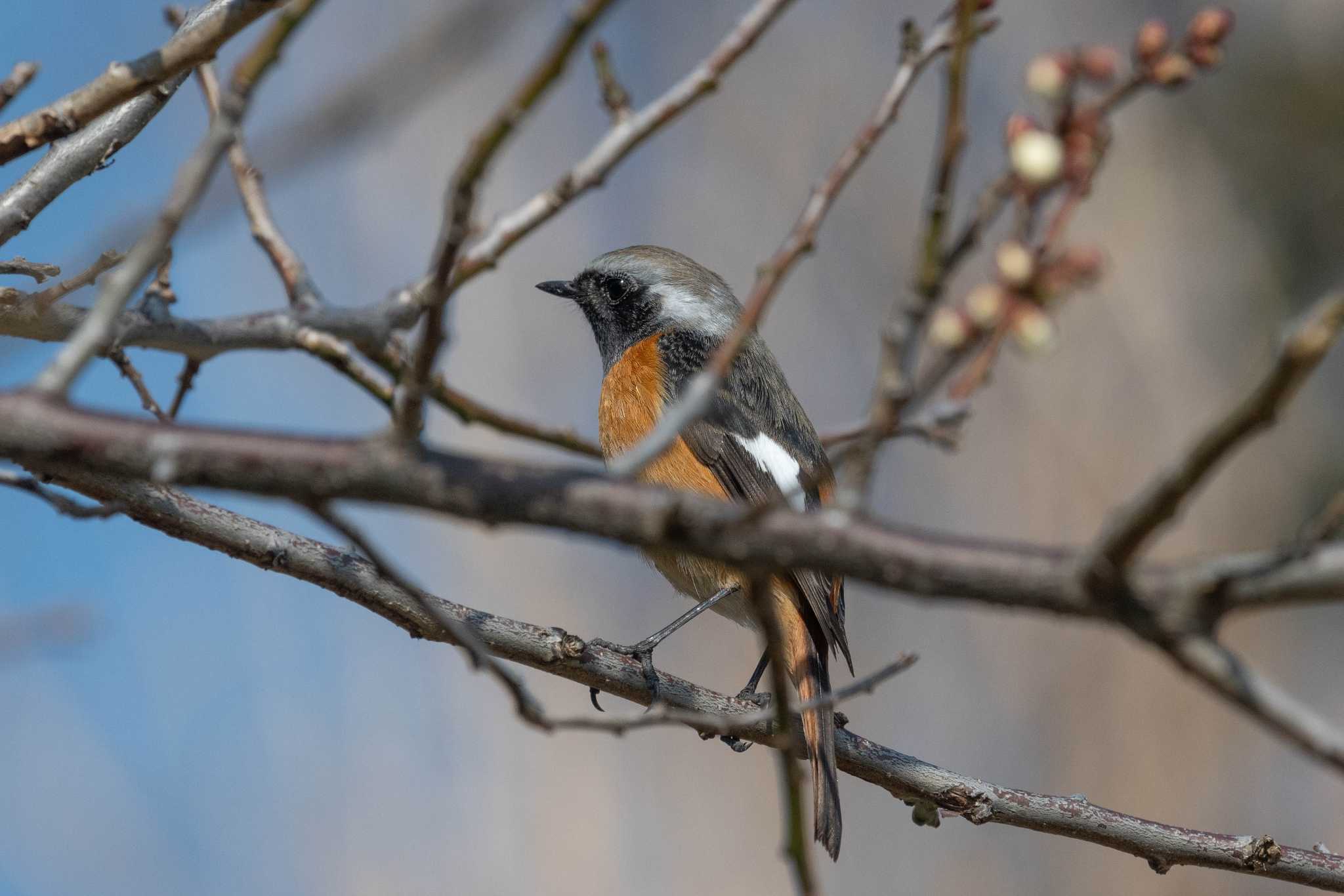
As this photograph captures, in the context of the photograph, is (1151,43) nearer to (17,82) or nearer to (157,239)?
(157,239)

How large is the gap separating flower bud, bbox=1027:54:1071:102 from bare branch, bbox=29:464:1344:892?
1.52 m

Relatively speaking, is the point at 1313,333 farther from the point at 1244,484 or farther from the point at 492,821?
the point at 1244,484

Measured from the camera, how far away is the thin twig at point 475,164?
1.26 meters

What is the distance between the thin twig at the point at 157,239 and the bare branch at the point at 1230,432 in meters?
0.96

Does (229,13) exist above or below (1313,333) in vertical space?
above

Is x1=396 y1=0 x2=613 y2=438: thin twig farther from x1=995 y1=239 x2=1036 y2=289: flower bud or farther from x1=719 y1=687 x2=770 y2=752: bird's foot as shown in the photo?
x1=719 y1=687 x2=770 y2=752: bird's foot

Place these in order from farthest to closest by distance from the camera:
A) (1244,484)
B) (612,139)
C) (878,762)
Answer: (1244,484)
(878,762)
(612,139)

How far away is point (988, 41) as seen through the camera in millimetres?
8094

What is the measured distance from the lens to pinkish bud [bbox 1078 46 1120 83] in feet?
3.95

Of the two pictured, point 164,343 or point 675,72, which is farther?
point 675,72

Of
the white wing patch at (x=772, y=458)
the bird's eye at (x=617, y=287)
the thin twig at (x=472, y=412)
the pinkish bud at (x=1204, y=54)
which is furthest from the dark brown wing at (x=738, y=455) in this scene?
the pinkish bud at (x=1204, y=54)

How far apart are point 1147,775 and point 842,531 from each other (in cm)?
707

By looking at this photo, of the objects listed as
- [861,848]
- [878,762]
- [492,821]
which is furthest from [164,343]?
[861,848]

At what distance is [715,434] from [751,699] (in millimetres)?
1089
